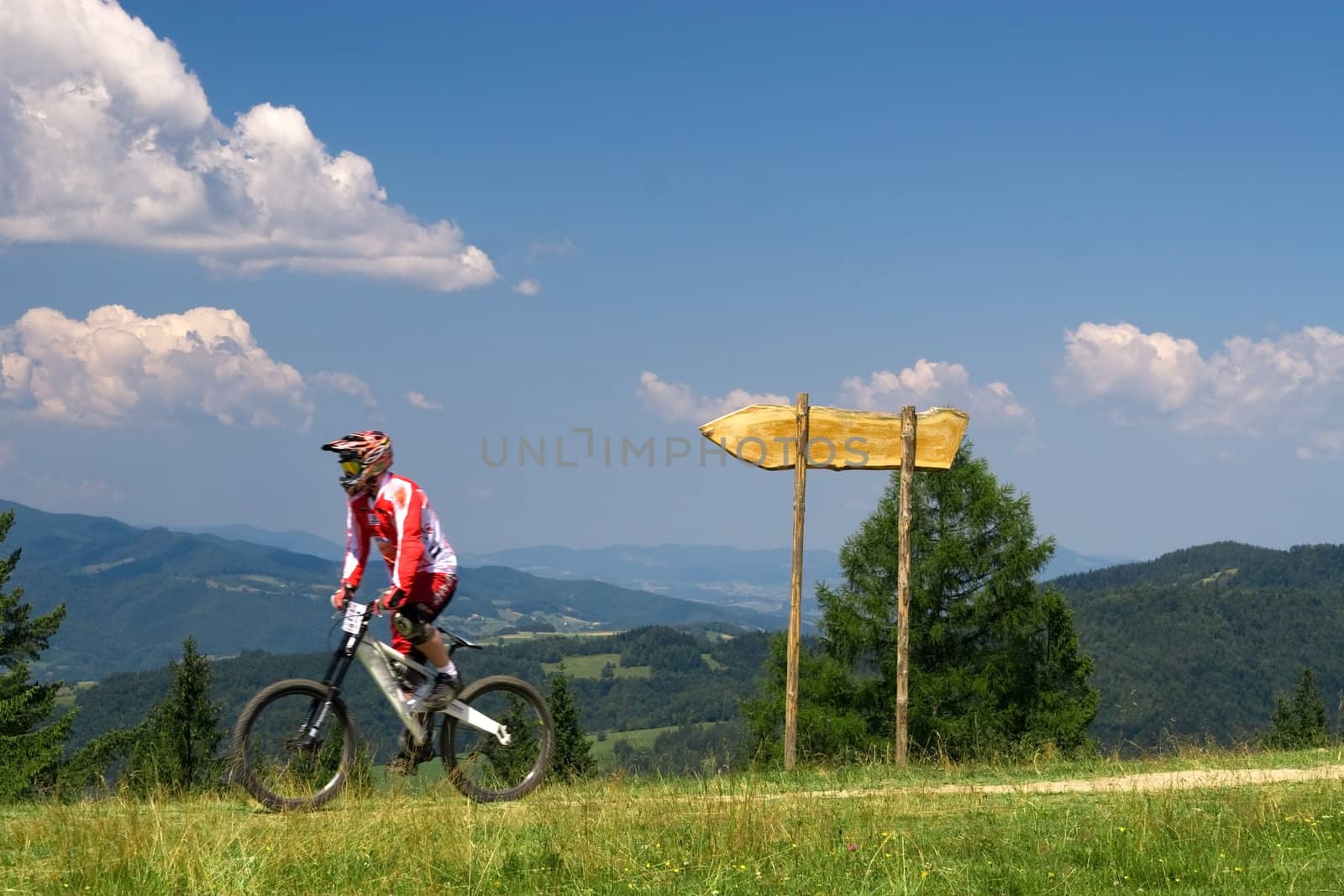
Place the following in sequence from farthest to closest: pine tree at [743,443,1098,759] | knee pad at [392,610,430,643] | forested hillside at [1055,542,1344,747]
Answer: forested hillside at [1055,542,1344,747] < pine tree at [743,443,1098,759] < knee pad at [392,610,430,643]

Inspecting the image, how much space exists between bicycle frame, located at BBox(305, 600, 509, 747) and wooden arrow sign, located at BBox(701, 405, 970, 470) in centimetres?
572

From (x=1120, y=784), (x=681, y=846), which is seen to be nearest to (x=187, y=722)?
(x=1120, y=784)

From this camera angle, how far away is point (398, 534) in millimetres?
8906

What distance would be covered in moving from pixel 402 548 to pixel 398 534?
6.1 inches

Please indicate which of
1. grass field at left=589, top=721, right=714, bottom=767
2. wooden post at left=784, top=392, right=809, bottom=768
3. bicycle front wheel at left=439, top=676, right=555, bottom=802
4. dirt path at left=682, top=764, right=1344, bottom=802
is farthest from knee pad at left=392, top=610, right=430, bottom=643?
grass field at left=589, top=721, right=714, bottom=767

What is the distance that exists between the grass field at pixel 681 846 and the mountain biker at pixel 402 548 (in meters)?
1.04

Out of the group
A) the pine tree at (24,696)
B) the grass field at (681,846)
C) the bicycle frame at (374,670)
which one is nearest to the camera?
the grass field at (681,846)

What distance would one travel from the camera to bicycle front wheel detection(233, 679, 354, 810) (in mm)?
8664

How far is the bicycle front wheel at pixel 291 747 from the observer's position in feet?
28.4

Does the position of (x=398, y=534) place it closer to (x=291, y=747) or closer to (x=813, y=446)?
(x=291, y=747)

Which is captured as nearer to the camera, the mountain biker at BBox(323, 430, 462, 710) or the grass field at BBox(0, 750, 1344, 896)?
the grass field at BBox(0, 750, 1344, 896)

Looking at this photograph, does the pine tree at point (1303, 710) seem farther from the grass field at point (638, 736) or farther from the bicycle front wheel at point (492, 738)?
the grass field at point (638, 736)

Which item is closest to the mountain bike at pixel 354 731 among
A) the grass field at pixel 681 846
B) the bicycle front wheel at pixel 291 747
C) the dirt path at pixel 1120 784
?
the bicycle front wheel at pixel 291 747

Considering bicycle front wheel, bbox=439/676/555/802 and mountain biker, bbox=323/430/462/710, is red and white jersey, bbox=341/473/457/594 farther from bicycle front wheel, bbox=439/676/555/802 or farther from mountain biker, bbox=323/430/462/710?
bicycle front wheel, bbox=439/676/555/802
